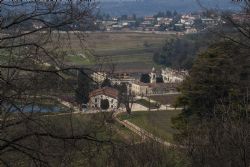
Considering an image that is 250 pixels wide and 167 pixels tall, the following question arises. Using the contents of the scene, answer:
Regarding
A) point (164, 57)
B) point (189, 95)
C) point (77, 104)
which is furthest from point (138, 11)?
point (77, 104)

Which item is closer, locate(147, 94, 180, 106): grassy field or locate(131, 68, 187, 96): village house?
locate(147, 94, 180, 106): grassy field

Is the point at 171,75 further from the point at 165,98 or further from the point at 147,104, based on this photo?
the point at 147,104

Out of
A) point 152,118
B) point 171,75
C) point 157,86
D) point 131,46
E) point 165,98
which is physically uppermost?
point 131,46

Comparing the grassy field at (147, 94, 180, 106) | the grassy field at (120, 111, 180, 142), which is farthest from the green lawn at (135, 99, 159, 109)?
the grassy field at (120, 111, 180, 142)

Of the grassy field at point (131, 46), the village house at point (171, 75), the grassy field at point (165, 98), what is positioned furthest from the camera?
the grassy field at point (131, 46)

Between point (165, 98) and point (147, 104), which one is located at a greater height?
point (147, 104)

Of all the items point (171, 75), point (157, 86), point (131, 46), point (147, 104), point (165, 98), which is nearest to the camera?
point (147, 104)

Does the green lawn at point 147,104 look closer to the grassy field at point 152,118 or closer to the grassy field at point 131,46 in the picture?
the grassy field at point 152,118

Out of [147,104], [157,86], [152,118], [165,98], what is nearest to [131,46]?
[157,86]

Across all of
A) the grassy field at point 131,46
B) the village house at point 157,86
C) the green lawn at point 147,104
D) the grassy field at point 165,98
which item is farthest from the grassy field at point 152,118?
the grassy field at point 131,46

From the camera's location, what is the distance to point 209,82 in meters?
16.7

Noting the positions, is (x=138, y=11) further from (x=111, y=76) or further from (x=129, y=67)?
(x=111, y=76)

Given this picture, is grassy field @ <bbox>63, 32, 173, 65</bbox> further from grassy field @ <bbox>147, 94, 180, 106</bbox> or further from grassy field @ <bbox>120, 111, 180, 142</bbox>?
grassy field @ <bbox>120, 111, 180, 142</bbox>

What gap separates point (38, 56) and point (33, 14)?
1.08ft
